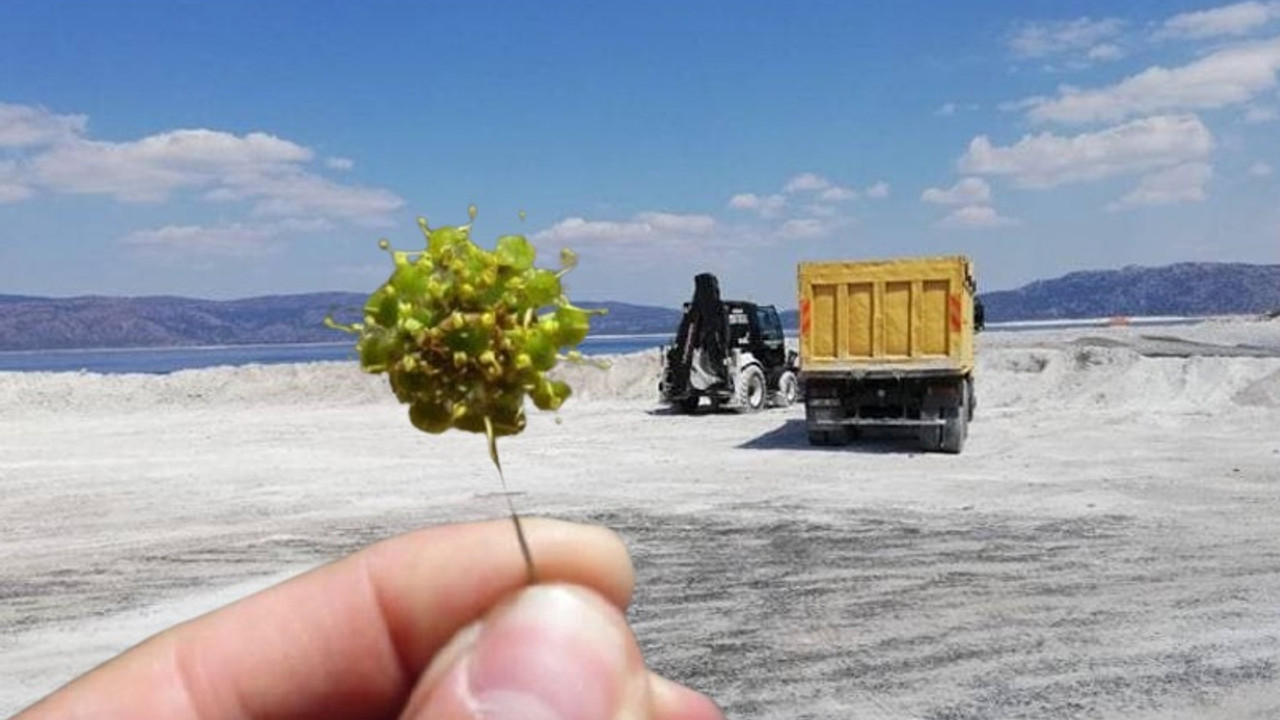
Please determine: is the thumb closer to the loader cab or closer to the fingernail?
the fingernail

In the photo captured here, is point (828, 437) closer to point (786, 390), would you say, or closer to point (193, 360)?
point (786, 390)

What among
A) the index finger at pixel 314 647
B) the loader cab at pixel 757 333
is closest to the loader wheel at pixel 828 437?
the loader cab at pixel 757 333

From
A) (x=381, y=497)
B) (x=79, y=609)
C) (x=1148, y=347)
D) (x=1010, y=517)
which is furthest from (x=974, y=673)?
(x=1148, y=347)

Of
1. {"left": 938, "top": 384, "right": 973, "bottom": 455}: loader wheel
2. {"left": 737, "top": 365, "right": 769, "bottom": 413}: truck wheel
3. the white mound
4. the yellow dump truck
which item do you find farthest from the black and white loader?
{"left": 938, "top": 384, "right": 973, "bottom": 455}: loader wheel

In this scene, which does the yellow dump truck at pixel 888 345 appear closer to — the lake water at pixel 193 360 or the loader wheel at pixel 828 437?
the loader wheel at pixel 828 437

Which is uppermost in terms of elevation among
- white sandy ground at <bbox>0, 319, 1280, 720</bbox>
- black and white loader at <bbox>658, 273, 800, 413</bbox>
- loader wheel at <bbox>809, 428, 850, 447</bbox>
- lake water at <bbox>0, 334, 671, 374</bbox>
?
black and white loader at <bbox>658, 273, 800, 413</bbox>

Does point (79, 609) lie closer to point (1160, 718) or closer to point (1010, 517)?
point (1160, 718)
